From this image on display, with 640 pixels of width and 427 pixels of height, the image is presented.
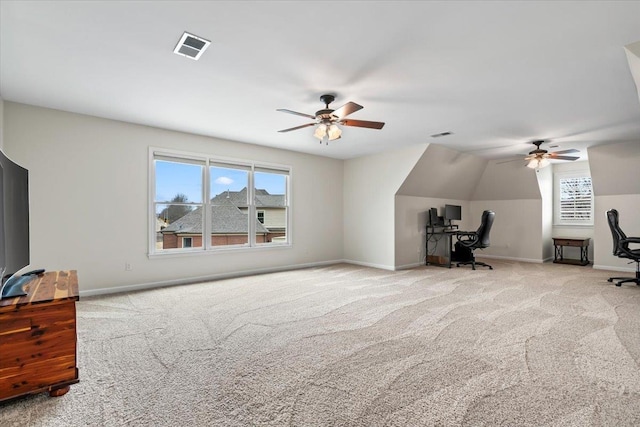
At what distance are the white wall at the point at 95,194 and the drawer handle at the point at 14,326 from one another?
275cm

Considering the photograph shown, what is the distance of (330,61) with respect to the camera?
2.97 m

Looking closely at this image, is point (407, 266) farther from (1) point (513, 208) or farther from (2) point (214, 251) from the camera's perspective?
(2) point (214, 251)

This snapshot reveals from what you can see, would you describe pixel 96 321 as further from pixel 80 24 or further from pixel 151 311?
pixel 80 24

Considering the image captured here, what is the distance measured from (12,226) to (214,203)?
11.1ft

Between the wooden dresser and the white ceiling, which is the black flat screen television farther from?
the white ceiling

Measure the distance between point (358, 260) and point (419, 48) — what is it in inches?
215

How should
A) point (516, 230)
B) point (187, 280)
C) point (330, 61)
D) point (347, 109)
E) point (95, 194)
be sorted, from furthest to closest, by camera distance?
point (516, 230), point (187, 280), point (95, 194), point (347, 109), point (330, 61)

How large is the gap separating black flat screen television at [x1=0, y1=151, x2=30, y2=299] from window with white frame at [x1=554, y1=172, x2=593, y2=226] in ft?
34.2

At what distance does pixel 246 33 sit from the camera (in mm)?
2529

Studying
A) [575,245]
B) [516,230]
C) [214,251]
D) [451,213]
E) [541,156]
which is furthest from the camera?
[516,230]

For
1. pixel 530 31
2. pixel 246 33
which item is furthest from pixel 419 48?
pixel 246 33

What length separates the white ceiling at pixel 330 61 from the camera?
228 cm

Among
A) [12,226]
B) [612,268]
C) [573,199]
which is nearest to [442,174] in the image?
[573,199]

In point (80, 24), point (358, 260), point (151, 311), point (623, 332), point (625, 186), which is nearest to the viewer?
point (80, 24)
